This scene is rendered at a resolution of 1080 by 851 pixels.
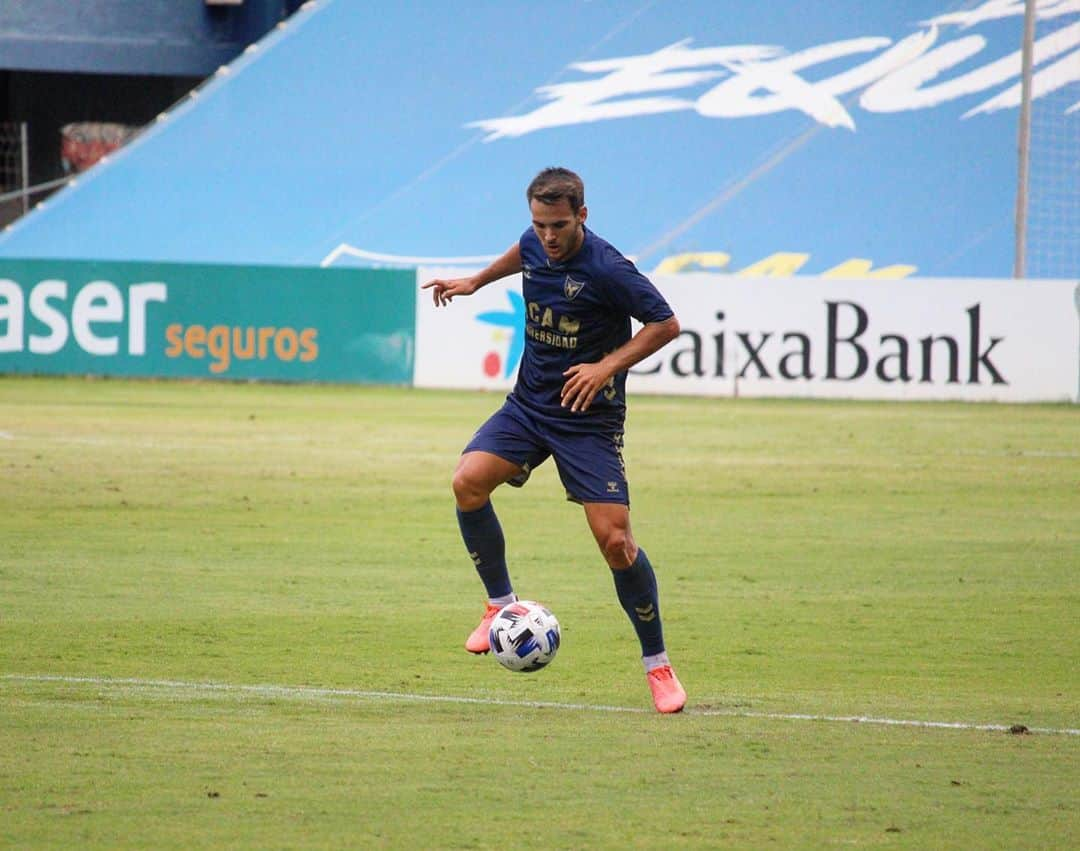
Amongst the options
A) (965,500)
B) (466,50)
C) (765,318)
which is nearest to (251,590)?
(965,500)

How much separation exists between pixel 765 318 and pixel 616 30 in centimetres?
1274

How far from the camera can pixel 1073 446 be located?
20.0m

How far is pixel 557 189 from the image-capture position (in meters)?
7.37

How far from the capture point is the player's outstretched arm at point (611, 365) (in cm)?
745

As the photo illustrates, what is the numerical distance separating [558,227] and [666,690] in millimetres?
1791

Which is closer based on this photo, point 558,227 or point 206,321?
point 558,227

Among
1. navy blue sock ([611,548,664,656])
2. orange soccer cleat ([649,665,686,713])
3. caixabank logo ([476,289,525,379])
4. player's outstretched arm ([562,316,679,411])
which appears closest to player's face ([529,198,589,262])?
player's outstretched arm ([562,316,679,411])

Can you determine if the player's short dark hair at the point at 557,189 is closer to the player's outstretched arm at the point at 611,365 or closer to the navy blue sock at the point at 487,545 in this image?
the player's outstretched arm at the point at 611,365

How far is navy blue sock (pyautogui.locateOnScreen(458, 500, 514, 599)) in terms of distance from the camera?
813 cm

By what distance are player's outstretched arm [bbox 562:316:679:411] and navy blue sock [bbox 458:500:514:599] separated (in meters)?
0.75

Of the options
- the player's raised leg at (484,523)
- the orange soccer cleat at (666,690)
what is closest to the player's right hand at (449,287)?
the player's raised leg at (484,523)

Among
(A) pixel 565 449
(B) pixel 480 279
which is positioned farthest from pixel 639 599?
(B) pixel 480 279

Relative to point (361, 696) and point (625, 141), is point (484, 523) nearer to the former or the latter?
point (361, 696)

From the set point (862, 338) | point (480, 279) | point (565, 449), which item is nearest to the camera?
point (565, 449)
